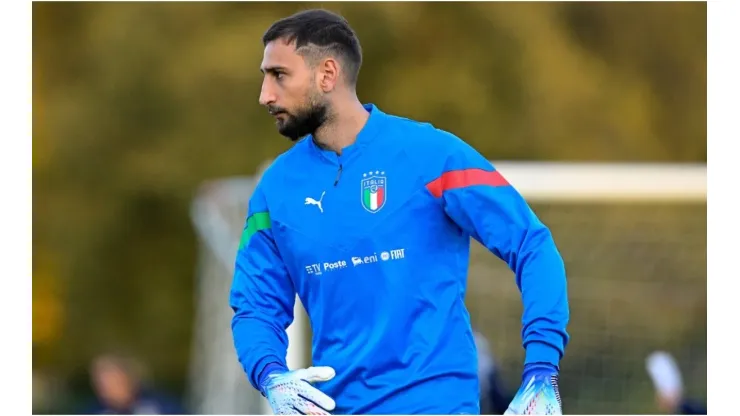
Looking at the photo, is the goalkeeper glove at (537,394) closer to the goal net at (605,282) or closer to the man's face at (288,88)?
the man's face at (288,88)

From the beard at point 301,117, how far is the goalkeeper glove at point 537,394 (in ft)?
3.79

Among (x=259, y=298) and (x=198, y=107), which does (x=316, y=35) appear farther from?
(x=198, y=107)

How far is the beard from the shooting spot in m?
4.68

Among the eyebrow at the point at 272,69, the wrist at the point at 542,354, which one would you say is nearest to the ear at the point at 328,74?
the eyebrow at the point at 272,69

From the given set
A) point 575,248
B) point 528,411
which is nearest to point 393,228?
point 528,411

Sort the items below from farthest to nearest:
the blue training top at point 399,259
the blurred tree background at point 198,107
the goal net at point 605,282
Answer: 1. the blurred tree background at point 198,107
2. the goal net at point 605,282
3. the blue training top at point 399,259

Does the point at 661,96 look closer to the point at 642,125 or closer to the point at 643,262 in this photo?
the point at 642,125

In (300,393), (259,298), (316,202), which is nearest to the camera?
(300,393)

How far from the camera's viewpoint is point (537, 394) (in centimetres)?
434

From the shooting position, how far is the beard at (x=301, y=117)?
4.68 m

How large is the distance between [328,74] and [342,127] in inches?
8.0

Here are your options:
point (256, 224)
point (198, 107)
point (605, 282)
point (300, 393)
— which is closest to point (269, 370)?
point (300, 393)

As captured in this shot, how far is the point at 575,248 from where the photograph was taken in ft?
40.9

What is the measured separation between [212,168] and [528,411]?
16.7 m
